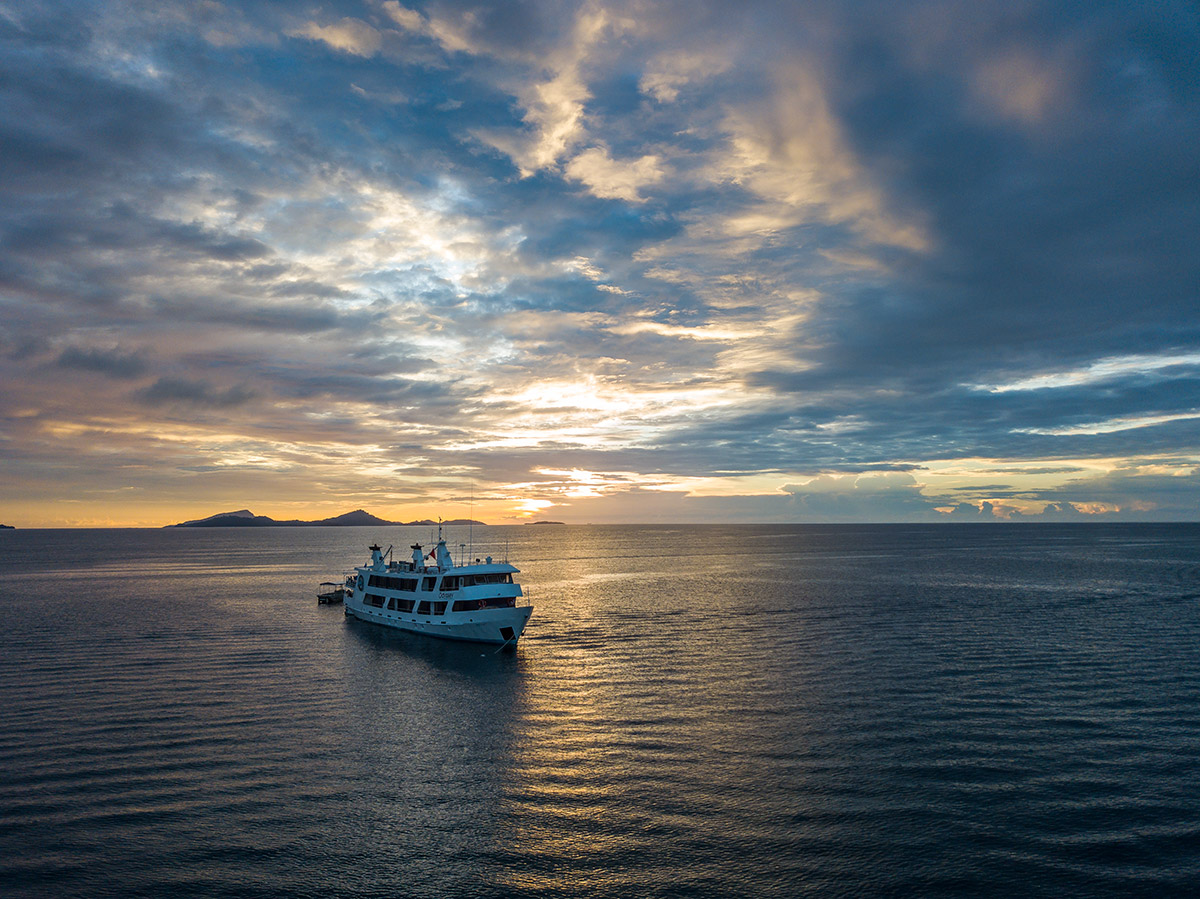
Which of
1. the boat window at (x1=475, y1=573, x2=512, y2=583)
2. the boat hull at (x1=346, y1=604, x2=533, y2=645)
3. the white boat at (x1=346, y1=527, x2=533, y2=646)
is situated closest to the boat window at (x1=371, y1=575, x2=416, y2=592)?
the white boat at (x1=346, y1=527, x2=533, y2=646)

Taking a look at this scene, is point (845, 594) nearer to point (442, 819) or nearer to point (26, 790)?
point (442, 819)

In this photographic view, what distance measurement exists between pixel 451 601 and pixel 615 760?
35.7 metres

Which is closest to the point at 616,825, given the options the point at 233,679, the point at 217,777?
the point at 217,777

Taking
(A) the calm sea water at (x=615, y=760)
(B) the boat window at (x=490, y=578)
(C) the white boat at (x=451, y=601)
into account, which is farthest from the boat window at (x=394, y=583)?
(B) the boat window at (x=490, y=578)

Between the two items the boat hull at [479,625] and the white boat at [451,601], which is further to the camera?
Result: the white boat at [451,601]

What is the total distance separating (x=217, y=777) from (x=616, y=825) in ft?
63.2

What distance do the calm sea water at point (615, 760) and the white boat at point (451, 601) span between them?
2.35 meters

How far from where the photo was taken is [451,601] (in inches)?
2559

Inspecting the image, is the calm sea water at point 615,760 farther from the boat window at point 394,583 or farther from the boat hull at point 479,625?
the boat window at point 394,583

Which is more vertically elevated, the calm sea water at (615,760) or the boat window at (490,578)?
the boat window at (490,578)

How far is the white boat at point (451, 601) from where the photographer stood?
62.3 meters

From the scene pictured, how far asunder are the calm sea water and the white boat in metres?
2.35

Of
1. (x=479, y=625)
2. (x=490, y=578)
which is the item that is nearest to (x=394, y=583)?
(x=490, y=578)

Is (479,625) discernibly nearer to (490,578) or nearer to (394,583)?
(490,578)
